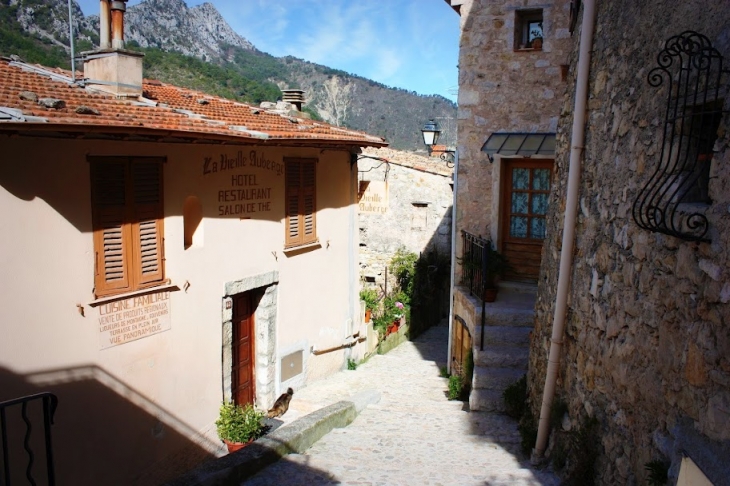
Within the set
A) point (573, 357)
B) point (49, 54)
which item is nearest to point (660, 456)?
point (573, 357)

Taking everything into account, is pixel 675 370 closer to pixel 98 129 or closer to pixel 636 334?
pixel 636 334

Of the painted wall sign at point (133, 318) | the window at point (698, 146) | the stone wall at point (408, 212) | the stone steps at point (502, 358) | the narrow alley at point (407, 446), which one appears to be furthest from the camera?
the stone wall at point (408, 212)

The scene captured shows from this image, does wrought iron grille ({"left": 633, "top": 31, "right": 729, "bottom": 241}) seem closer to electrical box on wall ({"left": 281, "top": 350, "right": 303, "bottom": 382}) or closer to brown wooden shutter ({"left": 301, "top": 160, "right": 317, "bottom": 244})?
brown wooden shutter ({"left": 301, "top": 160, "right": 317, "bottom": 244})

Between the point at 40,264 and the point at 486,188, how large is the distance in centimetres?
710

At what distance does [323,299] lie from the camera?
10.9 meters

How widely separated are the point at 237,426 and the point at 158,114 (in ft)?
14.0

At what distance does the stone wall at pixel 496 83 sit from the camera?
32.8 feet

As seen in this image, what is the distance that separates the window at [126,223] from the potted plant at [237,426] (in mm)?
2244

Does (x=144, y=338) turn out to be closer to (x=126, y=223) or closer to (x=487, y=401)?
(x=126, y=223)

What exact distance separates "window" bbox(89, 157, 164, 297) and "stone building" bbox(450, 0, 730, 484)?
182 inches

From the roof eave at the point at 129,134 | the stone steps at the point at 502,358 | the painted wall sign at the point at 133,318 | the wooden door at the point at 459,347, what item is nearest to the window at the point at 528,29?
the roof eave at the point at 129,134

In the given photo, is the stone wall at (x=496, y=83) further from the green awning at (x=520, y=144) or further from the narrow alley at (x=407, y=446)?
the narrow alley at (x=407, y=446)

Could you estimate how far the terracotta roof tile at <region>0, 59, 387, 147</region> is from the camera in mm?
5887

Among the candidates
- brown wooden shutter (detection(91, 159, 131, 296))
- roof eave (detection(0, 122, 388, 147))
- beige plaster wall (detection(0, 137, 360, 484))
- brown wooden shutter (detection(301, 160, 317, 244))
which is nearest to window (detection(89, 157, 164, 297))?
brown wooden shutter (detection(91, 159, 131, 296))
